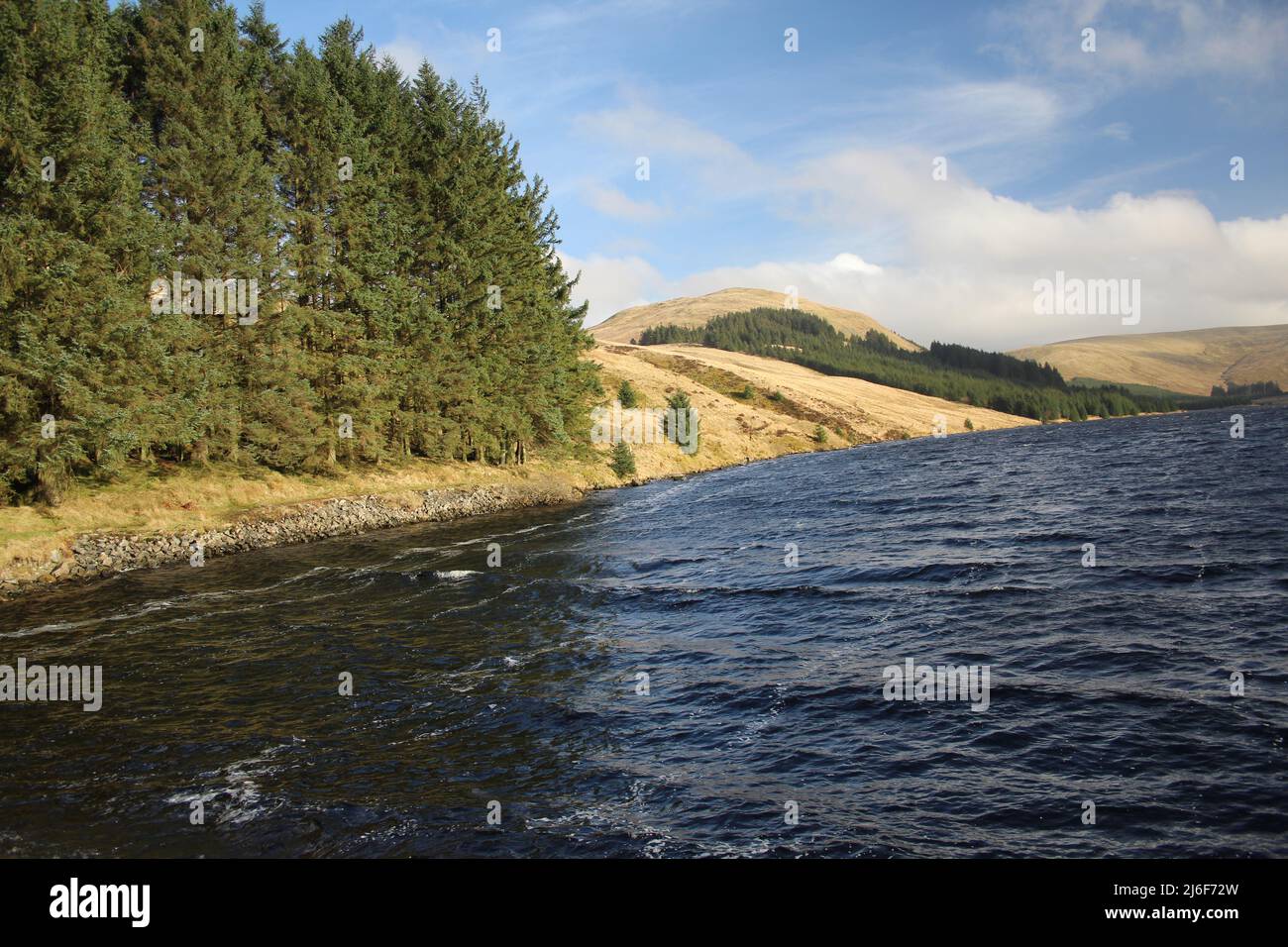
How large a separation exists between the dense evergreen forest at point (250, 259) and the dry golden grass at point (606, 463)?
5.41 ft

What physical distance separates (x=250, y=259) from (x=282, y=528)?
1437 cm

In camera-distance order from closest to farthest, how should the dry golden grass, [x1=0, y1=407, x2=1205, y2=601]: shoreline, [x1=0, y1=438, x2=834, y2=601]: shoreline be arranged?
[x1=0, y1=438, x2=834, y2=601]: shoreline, [x1=0, y1=407, x2=1205, y2=601]: shoreline, the dry golden grass

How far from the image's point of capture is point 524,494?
52906 mm

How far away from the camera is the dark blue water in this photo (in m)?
10.5

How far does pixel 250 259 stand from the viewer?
39062 millimetres

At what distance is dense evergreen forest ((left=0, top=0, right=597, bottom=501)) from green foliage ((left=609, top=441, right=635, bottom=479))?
6332mm

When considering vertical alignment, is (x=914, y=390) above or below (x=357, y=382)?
above

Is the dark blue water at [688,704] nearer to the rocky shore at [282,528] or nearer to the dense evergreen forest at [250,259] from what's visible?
the rocky shore at [282,528]

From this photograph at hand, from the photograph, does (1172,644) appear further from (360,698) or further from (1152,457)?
(1152,457)

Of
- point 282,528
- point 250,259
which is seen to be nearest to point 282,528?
point 282,528

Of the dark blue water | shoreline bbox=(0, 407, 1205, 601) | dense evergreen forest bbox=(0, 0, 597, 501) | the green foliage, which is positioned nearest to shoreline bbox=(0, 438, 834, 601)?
shoreline bbox=(0, 407, 1205, 601)

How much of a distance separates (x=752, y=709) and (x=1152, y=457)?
50.2 m

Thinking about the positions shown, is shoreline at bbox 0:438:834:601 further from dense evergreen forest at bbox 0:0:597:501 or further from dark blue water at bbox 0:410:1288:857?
dense evergreen forest at bbox 0:0:597:501

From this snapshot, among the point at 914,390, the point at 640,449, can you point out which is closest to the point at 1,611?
the point at 640,449
